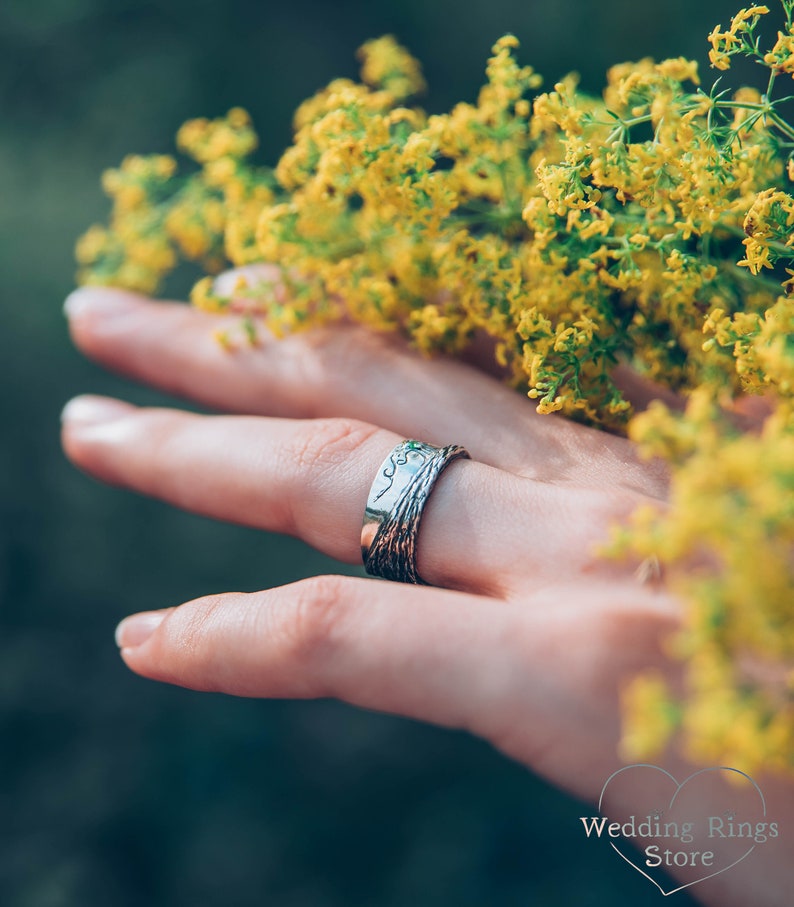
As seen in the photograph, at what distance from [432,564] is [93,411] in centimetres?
103

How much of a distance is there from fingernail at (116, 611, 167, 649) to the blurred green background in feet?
3.73

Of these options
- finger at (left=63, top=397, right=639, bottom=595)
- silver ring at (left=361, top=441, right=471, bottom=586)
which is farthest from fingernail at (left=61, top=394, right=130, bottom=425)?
silver ring at (left=361, top=441, right=471, bottom=586)

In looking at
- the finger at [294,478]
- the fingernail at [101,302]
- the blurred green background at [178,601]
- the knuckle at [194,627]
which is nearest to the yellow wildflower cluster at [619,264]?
the finger at [294,478]

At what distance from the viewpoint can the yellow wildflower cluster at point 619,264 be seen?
75cm

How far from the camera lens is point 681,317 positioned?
133 centimetres

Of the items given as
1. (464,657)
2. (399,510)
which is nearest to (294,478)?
(399,510)

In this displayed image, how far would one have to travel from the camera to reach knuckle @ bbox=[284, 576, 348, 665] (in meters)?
1.14

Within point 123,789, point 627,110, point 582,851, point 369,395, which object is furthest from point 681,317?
point 123,789

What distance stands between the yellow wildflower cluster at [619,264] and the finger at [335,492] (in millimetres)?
161

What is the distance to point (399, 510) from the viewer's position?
50.6 inches

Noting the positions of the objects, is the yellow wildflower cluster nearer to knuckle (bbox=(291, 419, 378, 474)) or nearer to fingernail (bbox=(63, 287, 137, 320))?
knuckle (bbox=(291, 419, 378, 474))

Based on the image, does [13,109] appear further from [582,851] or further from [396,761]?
[582,851]

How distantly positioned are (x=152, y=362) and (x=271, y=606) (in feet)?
2.99

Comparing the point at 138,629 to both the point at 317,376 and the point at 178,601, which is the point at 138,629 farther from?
the point at 178,601
